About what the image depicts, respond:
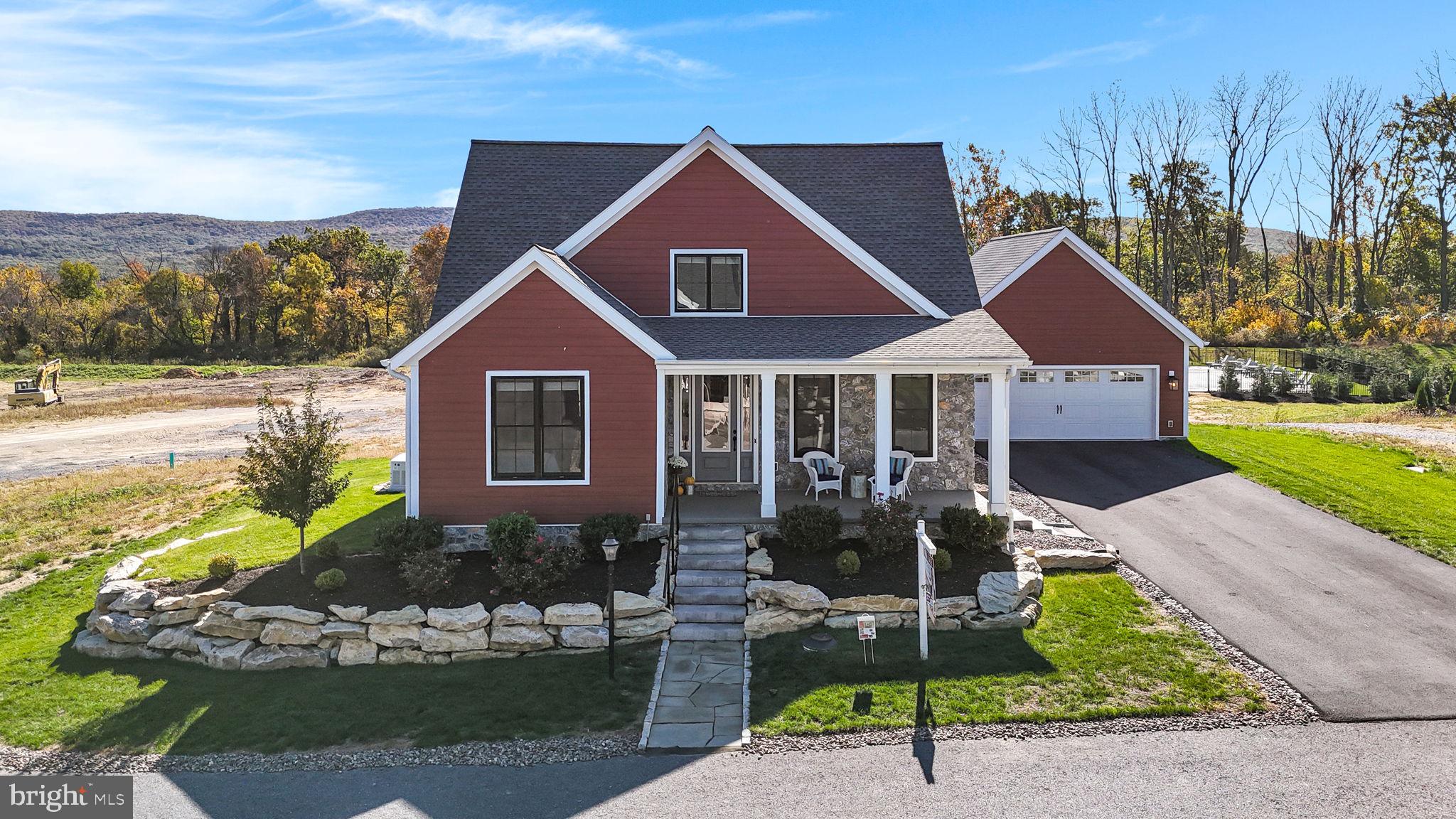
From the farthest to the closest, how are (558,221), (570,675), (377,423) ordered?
1. (377,423)
2. (558,221)
3. (570,675)

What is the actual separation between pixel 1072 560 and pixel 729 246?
25.9 ft

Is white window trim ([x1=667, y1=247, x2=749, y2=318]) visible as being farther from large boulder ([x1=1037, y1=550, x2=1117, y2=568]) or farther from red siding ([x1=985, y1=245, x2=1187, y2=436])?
red siding ([x1=985, y1=245, x2=1187, y2=436])

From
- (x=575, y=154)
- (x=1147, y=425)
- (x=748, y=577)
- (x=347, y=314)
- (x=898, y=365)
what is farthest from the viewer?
(x=347, y=314)

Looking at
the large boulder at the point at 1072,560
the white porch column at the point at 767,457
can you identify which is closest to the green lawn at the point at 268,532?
the white porch column at the point at 767,457

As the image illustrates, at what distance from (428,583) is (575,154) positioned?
34.6 feet

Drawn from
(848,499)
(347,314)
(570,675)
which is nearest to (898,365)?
(848,499)

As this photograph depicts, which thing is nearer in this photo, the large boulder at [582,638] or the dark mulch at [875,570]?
the large boulder at [582,638]

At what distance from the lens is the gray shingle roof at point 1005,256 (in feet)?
79.0

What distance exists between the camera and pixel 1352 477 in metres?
18.6

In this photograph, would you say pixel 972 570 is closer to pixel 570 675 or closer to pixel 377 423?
pixel 570 675

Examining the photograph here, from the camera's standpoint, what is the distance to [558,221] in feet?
57.5

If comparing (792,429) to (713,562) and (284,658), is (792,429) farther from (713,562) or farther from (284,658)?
(284,658)

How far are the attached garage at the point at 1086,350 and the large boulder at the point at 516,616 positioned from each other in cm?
1605

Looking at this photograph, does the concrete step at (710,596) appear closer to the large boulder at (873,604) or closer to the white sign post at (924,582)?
the large boulder at (873,604)
